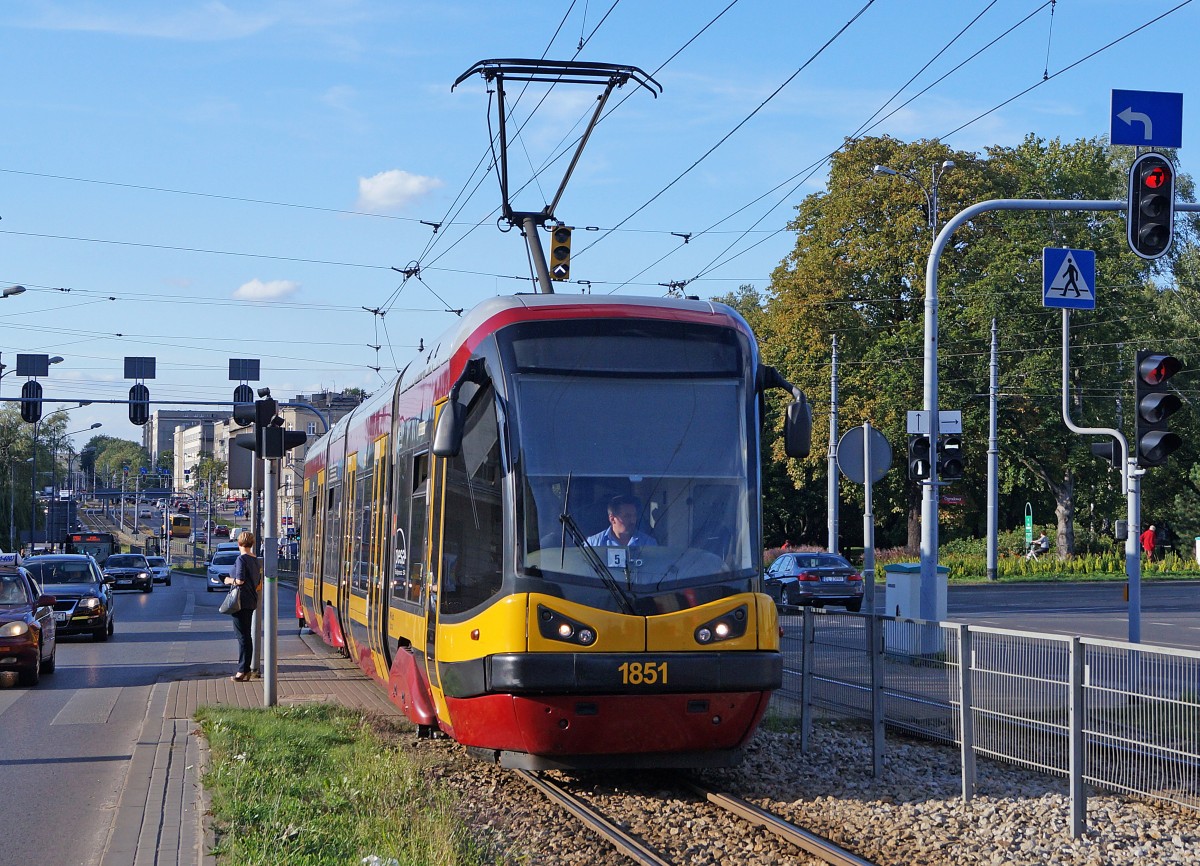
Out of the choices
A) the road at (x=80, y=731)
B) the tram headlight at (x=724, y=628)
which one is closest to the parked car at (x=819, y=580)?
the road at (x=80, y=731)

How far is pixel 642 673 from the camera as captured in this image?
30.2ft

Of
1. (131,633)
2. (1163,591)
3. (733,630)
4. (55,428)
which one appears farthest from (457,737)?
(55,428)

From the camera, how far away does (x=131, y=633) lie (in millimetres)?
29359

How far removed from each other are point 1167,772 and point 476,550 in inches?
175

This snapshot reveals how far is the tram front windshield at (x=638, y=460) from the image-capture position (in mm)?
9422

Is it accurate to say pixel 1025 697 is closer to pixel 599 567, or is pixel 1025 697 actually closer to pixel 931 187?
pixel 599 567

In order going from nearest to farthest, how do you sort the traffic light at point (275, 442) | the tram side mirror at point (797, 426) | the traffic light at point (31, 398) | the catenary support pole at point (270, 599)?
the tram side mirror at point (797, 426)
the catenary support pole at point (270, 599)
the traffic light at point (275, 442)
the traffic light at point (31, 398)

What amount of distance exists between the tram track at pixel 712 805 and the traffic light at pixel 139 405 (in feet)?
115

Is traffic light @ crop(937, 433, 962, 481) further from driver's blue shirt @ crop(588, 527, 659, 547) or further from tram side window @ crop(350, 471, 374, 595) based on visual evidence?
driver's blue shirt @ crop(588, 527, 659, 547)

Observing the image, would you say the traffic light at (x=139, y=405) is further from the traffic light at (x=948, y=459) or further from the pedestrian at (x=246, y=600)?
the traffic light at (x=948, y=459)

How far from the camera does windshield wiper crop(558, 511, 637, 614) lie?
30.5 feet

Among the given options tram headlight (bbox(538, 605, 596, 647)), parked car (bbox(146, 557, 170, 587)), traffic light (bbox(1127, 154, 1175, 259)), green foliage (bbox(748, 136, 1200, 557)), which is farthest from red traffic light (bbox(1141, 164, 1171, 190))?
parked car (bbox(146, 557, 170, 587))

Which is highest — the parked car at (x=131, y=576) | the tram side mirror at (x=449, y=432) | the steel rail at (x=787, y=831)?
the tram side mirror at (x=449, y=432)

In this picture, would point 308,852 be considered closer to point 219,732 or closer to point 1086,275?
point 219,732
